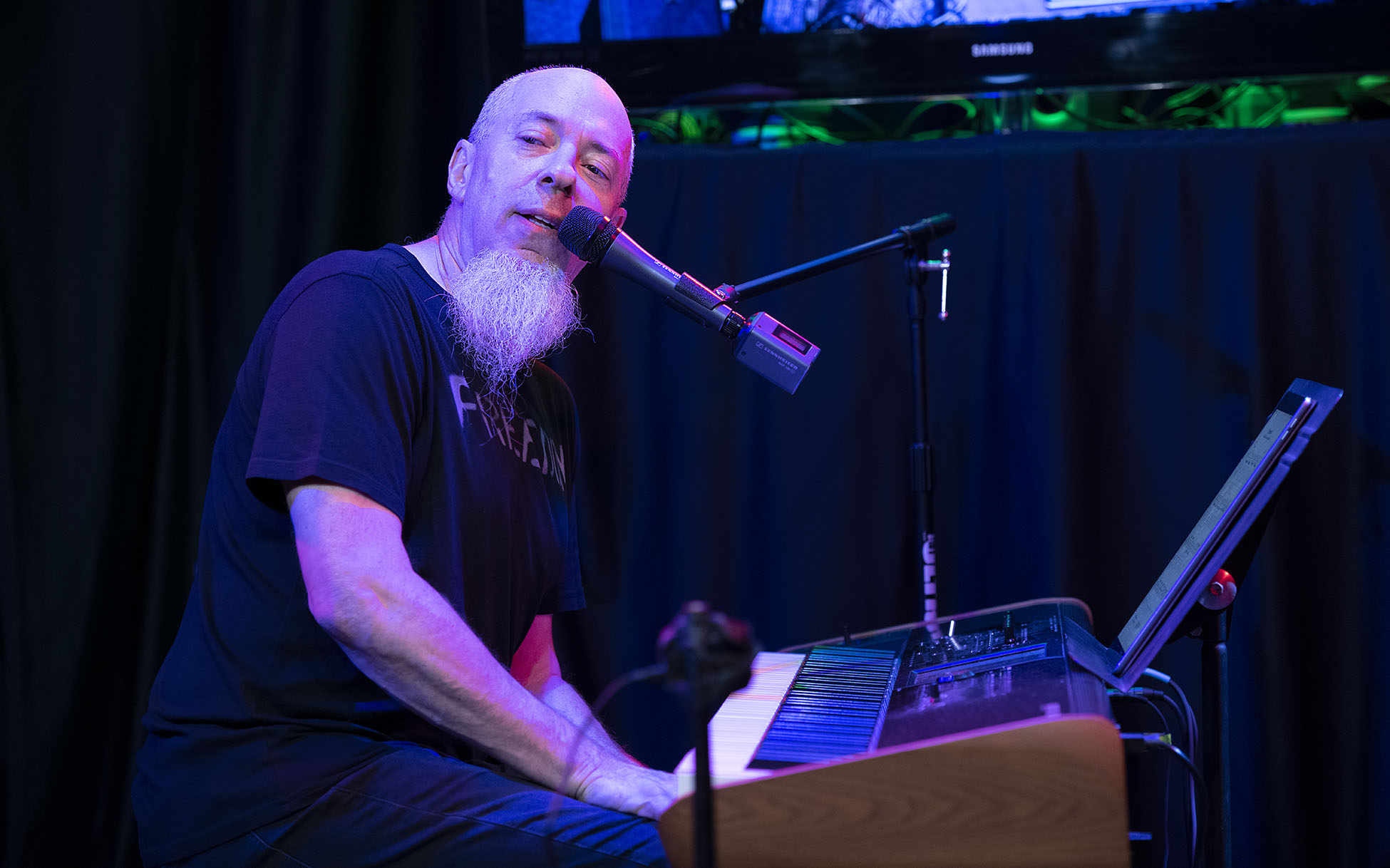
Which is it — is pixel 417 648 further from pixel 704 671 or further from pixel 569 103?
pixel 569 103

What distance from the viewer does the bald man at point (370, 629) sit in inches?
53.2

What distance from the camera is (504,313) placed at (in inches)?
67.4

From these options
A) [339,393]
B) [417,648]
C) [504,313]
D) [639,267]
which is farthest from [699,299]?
[417,648]

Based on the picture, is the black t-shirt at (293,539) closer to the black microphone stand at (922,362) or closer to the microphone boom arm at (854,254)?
the microphone boom arm at (854,254)

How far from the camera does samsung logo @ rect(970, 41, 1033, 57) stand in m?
2.35

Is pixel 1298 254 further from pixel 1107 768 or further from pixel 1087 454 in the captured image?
pixel 1107 768

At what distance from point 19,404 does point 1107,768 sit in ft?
7.70

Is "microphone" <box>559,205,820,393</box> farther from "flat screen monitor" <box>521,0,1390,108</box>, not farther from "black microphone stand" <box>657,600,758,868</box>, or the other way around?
"flat screen monitor" <box>521,0,1390,108</box>

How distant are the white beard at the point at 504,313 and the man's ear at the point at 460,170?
0.20 m

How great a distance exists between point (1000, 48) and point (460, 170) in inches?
45.7

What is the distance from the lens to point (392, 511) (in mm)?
1424

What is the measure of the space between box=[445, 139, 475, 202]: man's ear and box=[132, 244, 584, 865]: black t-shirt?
0.92 ft

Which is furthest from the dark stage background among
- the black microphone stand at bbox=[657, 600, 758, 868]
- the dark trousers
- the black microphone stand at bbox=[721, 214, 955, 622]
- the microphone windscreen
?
the black microphone stand at bbox=[657, 600, 758, 868]

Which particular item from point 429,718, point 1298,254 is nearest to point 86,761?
point 429,718
